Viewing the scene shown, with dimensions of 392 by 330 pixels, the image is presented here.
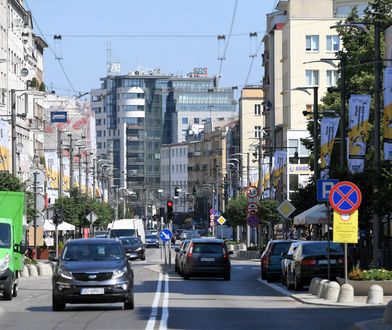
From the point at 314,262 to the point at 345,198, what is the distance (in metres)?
6.39

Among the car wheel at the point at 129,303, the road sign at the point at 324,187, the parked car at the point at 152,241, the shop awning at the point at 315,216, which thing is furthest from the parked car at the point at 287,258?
the parked car at the point at 152,241

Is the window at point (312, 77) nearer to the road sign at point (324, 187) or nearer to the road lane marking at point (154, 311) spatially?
the road lane marking at point (154, 311)

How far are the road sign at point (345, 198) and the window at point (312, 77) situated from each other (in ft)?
276

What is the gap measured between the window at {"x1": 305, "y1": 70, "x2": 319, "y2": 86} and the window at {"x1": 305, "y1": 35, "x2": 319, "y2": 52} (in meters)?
1.86

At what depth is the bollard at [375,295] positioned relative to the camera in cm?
3084

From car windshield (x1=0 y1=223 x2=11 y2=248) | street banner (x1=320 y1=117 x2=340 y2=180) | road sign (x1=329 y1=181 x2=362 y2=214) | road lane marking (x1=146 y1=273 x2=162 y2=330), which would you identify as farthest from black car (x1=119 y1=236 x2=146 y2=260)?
road sign (x1=329 y1=181 x2=362 y2=214)

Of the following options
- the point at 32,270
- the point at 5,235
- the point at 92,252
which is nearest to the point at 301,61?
the point at 32,270

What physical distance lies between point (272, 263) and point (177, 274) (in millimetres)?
10350

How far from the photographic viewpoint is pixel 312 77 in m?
116

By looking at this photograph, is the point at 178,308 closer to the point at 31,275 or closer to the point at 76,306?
the point at 76,306

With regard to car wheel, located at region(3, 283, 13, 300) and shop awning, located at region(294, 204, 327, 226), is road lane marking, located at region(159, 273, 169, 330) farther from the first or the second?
shop awning, located at region(294, 204, 327, 226)

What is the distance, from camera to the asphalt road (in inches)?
952

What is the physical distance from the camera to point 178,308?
98.4 feet

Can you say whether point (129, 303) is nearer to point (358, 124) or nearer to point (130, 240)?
point (358, 124)
